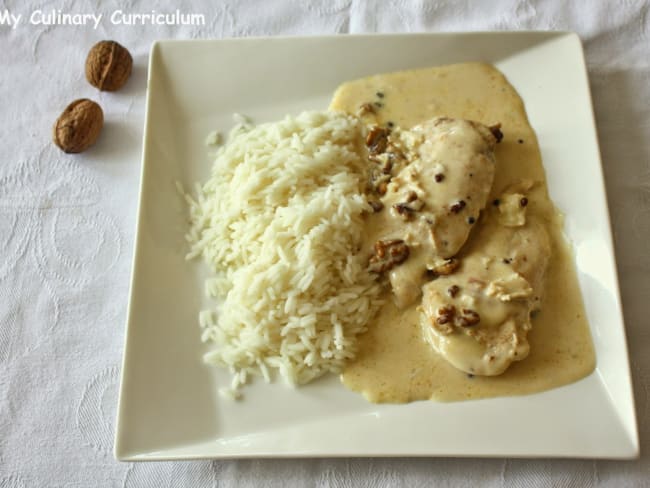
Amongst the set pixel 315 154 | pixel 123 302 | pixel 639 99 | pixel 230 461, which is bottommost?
pixel 230 461

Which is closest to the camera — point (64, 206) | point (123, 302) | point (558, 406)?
point (558, 406)

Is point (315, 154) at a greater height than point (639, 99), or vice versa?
point (639, 99)

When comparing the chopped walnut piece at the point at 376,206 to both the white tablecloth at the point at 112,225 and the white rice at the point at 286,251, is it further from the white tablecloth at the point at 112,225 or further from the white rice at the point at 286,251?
the white tablecloth at the point at 112,225

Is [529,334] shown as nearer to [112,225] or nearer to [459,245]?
[459,245]

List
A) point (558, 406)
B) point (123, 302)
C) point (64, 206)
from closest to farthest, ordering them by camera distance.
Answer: point (558, 406), point (123, 302), point (64, 206)

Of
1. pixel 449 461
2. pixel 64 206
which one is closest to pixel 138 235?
pixel 64 206

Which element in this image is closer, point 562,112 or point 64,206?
point 562,112

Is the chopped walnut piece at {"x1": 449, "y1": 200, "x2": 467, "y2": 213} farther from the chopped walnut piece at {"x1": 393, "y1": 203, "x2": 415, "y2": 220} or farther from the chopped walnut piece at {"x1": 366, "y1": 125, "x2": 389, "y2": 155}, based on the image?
the chopped walnut piece at {"x1": 366, "y1": 125, "x2": 389, "y2": 155}

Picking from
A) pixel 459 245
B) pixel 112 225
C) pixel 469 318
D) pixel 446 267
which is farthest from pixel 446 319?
pixel 112 225

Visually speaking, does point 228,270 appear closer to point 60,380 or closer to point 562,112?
point 60,380
